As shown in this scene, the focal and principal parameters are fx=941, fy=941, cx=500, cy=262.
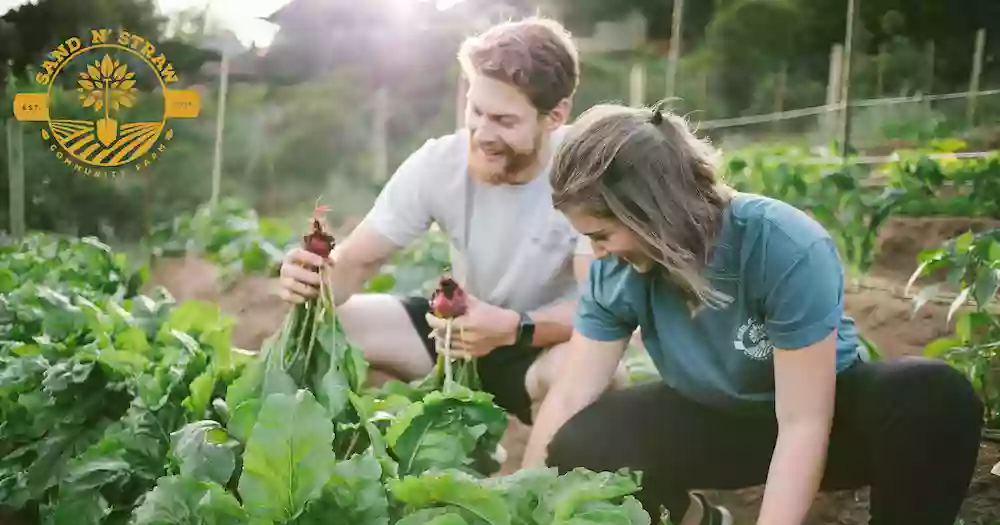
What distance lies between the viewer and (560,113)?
98 cm

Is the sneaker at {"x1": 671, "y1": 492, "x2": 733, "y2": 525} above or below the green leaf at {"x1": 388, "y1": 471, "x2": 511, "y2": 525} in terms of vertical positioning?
below

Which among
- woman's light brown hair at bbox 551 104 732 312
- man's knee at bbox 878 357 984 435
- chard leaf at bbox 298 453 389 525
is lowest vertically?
chard leaf at bbox 298 453 389 525

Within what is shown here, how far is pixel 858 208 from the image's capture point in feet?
3.39

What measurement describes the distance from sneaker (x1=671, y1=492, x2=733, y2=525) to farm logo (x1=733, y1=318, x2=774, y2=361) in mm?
204

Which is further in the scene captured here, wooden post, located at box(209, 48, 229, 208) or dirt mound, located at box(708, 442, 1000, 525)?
wooden post, located at box(209, 48, 229, 208)

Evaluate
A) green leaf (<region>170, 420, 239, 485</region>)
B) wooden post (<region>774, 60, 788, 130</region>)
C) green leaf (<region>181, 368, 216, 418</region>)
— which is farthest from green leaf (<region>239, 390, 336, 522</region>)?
wooden post (<region>774, 60, 788, 130</region>)

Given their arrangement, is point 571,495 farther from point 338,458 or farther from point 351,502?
point 338,458

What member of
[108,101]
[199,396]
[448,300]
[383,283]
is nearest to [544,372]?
[448,300]

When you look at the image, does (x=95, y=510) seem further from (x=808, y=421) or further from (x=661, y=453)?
(x=808, y=421)

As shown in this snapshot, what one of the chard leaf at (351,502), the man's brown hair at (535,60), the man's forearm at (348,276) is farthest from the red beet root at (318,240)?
the chard leaf at (351,502)

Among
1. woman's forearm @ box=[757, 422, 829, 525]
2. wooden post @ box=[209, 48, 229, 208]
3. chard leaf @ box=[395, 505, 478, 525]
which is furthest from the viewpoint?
wooden post @ box=[209, 48, 229, 208]

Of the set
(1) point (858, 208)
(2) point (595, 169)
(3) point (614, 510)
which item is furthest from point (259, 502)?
(1) point (858, 208)

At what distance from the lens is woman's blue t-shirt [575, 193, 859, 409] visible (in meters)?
0.79

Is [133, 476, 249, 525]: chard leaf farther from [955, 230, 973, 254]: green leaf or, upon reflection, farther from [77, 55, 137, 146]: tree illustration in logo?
[955, 230, 973, 254]: green leaf
